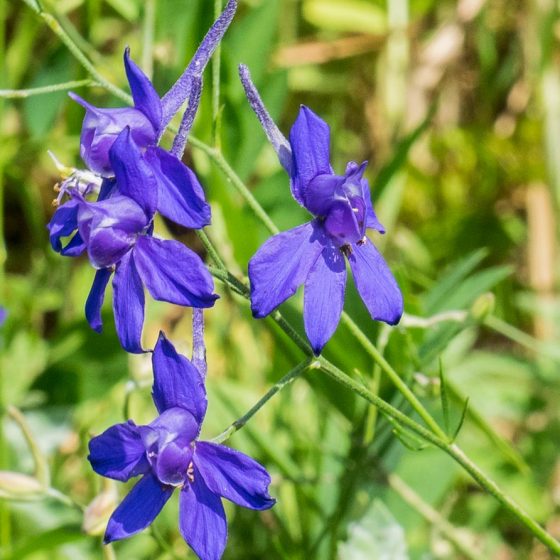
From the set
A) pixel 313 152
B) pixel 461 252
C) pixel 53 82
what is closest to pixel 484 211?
pixel 461 252

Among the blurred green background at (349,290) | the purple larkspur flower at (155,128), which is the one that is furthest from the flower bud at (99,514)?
the purple larkspur flower at (155,128)

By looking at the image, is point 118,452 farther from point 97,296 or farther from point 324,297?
point 324,297

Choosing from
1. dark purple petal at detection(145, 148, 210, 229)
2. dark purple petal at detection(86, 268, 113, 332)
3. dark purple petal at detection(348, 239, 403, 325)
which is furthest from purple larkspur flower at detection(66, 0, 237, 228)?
dark purple petal at detection(348, 239, 403, 325)

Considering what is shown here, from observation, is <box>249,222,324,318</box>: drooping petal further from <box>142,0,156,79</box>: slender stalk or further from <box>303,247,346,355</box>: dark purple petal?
<box>142,0,156,79</box>: slender stalk

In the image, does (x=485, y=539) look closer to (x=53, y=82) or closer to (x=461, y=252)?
(x=461, y=252)

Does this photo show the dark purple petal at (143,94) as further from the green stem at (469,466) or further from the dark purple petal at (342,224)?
the green stem at (469,466)

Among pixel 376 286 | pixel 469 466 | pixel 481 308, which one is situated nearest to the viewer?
pixel 376 286

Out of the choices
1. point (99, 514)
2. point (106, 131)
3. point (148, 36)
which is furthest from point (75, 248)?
point (148, 36)
